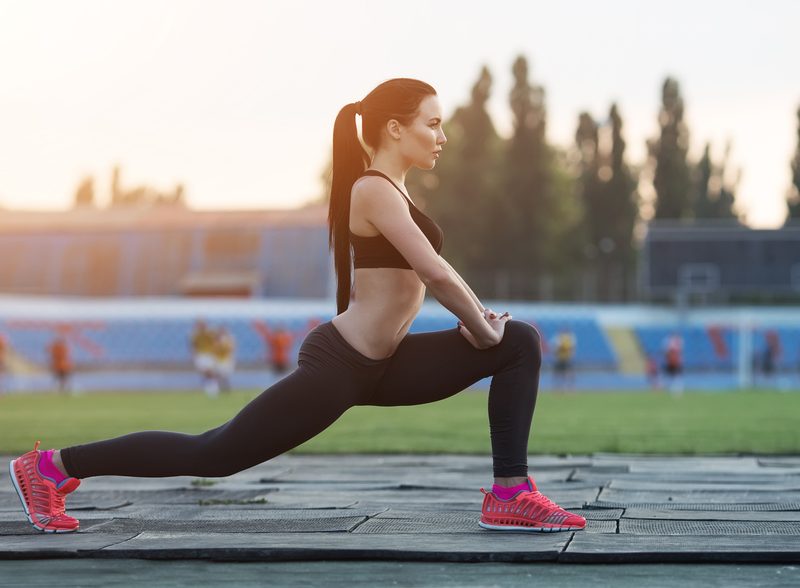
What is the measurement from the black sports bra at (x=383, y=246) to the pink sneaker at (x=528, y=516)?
855mm

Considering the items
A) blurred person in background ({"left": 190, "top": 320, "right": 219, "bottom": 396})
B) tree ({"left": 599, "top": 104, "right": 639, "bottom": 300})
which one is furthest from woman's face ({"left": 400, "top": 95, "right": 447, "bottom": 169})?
tree ({"left": 599, "top": 104, "right": 639, "bottom": 300})

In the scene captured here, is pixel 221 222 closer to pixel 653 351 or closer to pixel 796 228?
pixel 653 351

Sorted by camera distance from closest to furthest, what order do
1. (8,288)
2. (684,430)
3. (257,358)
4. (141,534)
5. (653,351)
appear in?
(141,534)
(684,430)
(257,358)
(653,351)
(8,288)

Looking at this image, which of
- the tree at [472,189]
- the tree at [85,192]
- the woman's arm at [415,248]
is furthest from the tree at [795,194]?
the woman's arm at [415,248]

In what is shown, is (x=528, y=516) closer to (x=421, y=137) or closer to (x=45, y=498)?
(x=421, y=137)

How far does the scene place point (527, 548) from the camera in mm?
3799

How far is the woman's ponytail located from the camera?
14.3 feet

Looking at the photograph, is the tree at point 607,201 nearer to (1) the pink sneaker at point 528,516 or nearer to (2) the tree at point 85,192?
(2) the tree at point 85,192

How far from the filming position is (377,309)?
13.9 feet

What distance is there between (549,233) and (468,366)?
54.6 m

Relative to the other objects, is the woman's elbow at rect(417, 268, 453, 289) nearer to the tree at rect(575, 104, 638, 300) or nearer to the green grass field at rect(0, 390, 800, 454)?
the green grass field at rect(0, 390, 800, 454)

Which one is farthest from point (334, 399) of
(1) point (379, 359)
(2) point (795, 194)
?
(2) point (795, 194)

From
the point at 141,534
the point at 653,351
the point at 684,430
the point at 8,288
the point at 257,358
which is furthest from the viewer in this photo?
the point at 8,288

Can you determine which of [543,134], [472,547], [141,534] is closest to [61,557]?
[141,534]
